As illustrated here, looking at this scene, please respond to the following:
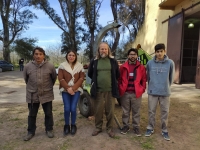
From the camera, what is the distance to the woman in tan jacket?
3.56 meters

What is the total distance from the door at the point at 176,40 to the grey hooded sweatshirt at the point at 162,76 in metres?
6.84

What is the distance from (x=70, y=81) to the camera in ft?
11.8

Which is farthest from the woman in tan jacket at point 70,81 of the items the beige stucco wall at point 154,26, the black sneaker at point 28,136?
the beige stucco wall at point 154,26

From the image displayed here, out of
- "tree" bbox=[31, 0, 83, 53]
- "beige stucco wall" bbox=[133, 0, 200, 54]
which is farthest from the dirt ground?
"tree" bbox=[31, 0, 83, 53]

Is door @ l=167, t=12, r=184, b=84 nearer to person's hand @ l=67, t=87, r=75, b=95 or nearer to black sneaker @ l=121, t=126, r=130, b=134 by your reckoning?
black sneaker @ l=121, t=126, r=130, b=134

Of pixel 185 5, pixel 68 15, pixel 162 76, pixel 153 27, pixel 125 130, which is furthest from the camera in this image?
pixel 68 15

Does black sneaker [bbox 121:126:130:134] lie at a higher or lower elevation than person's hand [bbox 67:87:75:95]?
lower

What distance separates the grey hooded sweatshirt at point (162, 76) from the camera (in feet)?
11.3

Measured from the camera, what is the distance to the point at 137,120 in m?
3.65

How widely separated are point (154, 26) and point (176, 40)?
342 cm

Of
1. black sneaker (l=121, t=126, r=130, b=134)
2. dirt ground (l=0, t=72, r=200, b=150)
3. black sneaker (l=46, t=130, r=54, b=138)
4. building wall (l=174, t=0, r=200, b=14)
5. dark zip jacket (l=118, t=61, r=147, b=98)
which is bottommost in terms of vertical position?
dirt ground (l=0, t=72, r=200, b=150)

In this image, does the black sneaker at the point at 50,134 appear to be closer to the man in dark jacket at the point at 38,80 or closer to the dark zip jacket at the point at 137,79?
the man in dark jacket at the point at 38,80

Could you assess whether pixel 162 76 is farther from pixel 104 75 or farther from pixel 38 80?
pixel 38 80

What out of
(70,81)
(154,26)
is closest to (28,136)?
(70,81)
